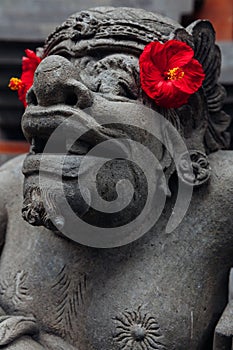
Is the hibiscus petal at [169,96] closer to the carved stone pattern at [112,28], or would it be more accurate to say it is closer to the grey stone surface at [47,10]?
the carved stone pattern at [112,28]

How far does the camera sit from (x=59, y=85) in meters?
1.21

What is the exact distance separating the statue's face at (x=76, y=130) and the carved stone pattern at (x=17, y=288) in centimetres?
18

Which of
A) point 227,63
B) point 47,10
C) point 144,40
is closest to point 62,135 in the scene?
point 144,40

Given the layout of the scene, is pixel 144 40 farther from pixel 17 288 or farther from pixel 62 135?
pixel 17 288

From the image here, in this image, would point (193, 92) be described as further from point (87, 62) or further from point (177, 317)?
point (177, 317)

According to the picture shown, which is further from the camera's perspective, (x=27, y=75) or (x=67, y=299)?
(x=27, y=75)

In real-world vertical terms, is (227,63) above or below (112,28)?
below

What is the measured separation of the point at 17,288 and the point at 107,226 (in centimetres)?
20

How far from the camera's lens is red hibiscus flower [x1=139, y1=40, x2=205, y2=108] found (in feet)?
4.20

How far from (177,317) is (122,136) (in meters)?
0.31

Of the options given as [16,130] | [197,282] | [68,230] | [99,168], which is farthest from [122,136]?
[16,130]

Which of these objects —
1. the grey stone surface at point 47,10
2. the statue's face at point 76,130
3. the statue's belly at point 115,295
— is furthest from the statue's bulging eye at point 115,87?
the grey stone surface at point 47,10

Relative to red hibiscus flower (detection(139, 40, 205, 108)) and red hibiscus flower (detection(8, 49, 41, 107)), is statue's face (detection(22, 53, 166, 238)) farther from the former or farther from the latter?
red hibiscus flower (detection(8, 49, 41, 107))

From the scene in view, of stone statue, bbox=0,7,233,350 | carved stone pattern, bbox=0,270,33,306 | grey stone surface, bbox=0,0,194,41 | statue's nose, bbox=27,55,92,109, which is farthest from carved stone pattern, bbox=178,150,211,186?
grey stone surface, bbox=0,0,194,41
